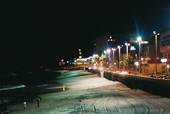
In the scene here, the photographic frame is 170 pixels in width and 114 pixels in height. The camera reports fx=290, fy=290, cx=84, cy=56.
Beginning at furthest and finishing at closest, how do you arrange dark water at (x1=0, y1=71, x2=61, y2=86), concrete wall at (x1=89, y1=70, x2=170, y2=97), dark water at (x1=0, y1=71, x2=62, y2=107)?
1. dark water at (x1=0, y1=71, x2=61, y2=86)
2. dark water at (x1=0, y1=71, x2=62, y2=107)
3. concrete wall at (x1=89, y1=70, x2=170, y2=97)

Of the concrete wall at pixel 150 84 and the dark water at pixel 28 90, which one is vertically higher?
the concrete wall at pixel 150 84

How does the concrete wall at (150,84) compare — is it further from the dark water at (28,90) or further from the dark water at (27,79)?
the dark water at (27,79)

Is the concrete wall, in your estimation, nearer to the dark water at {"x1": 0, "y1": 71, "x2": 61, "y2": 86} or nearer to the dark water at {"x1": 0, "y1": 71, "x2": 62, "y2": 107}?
the dark water at {"x1": 0, "y1": 71, "x2": 62, "y2": 107}

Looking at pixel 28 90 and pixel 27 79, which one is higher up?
pixel 27 79

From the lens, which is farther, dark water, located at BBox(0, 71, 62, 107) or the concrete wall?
dark water, located at BBox(0, 71, 62, 107)

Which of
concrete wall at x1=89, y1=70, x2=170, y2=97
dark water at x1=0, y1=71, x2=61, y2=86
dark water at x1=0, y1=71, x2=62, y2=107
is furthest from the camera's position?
dark water at x1=0, y1=71, x2=61, y2=86

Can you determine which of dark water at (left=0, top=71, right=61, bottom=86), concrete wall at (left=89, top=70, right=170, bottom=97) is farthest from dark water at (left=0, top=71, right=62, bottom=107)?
concrete wall at (left=89, top=70, right=170, bottom=97)

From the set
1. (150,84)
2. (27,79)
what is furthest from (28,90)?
(27,79)

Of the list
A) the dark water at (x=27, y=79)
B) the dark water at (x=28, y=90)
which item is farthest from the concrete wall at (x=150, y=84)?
the dark water at (x=27, y=79)

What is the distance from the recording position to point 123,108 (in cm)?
2689

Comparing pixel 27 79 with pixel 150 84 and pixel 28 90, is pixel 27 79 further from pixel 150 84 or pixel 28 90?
pixel 150 84

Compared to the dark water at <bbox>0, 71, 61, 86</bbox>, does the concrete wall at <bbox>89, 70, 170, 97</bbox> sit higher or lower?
higher

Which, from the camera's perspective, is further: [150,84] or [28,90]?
[28,90]

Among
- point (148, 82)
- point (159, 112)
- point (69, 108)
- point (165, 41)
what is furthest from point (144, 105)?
point (165, 41)
